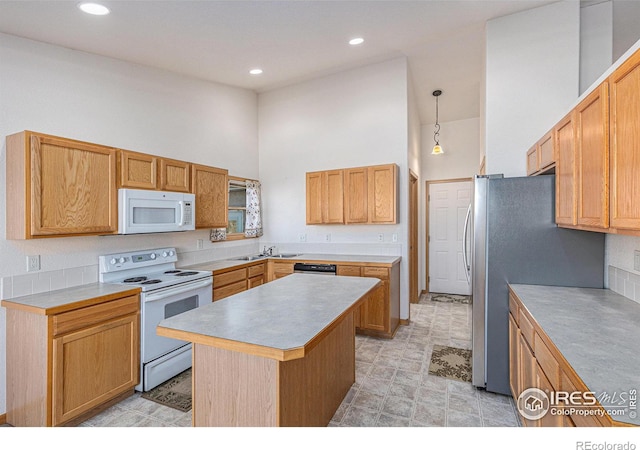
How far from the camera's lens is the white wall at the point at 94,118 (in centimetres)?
235

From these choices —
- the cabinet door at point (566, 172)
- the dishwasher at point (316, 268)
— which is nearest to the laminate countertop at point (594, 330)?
the cabinet door at point (566, 172)

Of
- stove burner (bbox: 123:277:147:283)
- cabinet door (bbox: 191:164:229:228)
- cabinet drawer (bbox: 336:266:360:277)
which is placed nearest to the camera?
stove burner (bbox: 123:277:147:283)

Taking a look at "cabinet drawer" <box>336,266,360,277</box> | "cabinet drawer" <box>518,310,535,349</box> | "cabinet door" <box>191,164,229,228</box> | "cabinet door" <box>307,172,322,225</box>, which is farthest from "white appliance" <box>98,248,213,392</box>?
"cabinet drawer" <box>518,310,535,349</box>

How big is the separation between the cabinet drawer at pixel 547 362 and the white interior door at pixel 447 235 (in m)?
4.21

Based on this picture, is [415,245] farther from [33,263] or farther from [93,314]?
[33,263]

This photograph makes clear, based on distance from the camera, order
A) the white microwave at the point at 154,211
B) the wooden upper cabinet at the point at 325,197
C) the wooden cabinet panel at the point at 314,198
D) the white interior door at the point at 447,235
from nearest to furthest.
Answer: the white microwave at the point at 154,211
the wooden upper cabinet at the point at 325,197
the wooden cabinet panel at the point at 314,198
the white interior door at the point at 447,235

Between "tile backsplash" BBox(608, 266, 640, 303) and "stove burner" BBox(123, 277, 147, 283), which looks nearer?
"tile backsplash" BBox(608, 266, 640, 303)


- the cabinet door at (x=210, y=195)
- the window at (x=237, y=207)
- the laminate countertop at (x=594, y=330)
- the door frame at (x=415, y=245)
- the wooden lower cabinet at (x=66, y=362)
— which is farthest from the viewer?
the door frame at (x=415, y=245)

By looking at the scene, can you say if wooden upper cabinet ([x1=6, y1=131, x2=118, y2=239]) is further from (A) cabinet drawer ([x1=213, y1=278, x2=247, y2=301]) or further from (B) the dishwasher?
(B) the dishwasher

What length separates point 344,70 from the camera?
14.2 ft

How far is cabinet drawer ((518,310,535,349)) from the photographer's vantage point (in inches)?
68.5

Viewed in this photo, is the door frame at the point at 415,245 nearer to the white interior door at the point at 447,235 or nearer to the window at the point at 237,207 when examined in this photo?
the white interior door at the point at 447,235

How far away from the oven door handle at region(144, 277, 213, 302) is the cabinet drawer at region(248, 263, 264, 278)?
2.56ft
